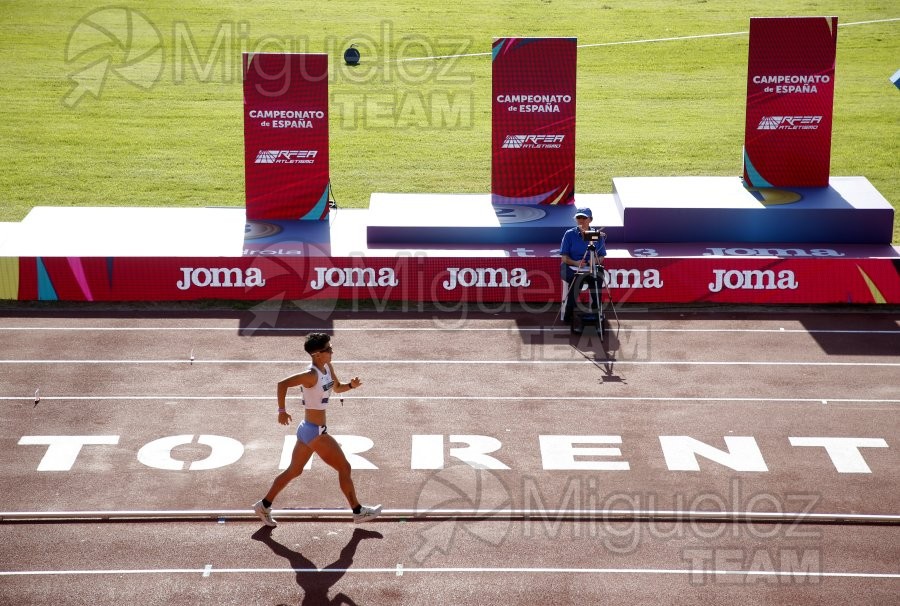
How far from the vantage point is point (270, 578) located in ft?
37.5

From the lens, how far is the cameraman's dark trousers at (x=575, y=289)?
60.0 ft

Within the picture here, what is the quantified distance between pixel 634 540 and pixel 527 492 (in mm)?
1494

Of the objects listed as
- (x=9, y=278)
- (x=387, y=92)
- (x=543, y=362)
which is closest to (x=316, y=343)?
(x=543, y=362)

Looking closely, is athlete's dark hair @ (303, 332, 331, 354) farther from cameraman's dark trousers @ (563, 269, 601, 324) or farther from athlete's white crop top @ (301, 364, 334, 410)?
cameraman's dark trousers @ (563, 269, 601, 324)

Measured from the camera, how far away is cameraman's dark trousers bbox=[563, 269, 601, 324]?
18281 mm

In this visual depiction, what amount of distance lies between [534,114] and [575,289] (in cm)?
512

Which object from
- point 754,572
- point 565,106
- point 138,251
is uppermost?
point 565,106

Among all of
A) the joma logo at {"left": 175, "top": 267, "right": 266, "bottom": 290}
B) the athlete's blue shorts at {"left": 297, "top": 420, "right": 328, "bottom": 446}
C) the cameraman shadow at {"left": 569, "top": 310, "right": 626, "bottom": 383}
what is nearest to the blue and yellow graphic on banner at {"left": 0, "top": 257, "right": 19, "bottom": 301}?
the joma logo at {"left": 175, "top": 267, "right": 266, "bottom": 290}

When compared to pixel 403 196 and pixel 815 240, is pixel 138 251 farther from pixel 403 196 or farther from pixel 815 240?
pixel 815 240

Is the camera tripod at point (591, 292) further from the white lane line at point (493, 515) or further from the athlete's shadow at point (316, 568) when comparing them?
the athlete's shadow at point (316, 568)

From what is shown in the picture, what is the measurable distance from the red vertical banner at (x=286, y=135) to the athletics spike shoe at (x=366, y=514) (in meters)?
10.7

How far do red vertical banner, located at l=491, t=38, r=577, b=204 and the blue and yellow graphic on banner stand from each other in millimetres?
8669

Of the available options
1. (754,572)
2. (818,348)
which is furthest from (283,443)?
(818,348)

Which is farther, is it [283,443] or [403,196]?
[403,196]
